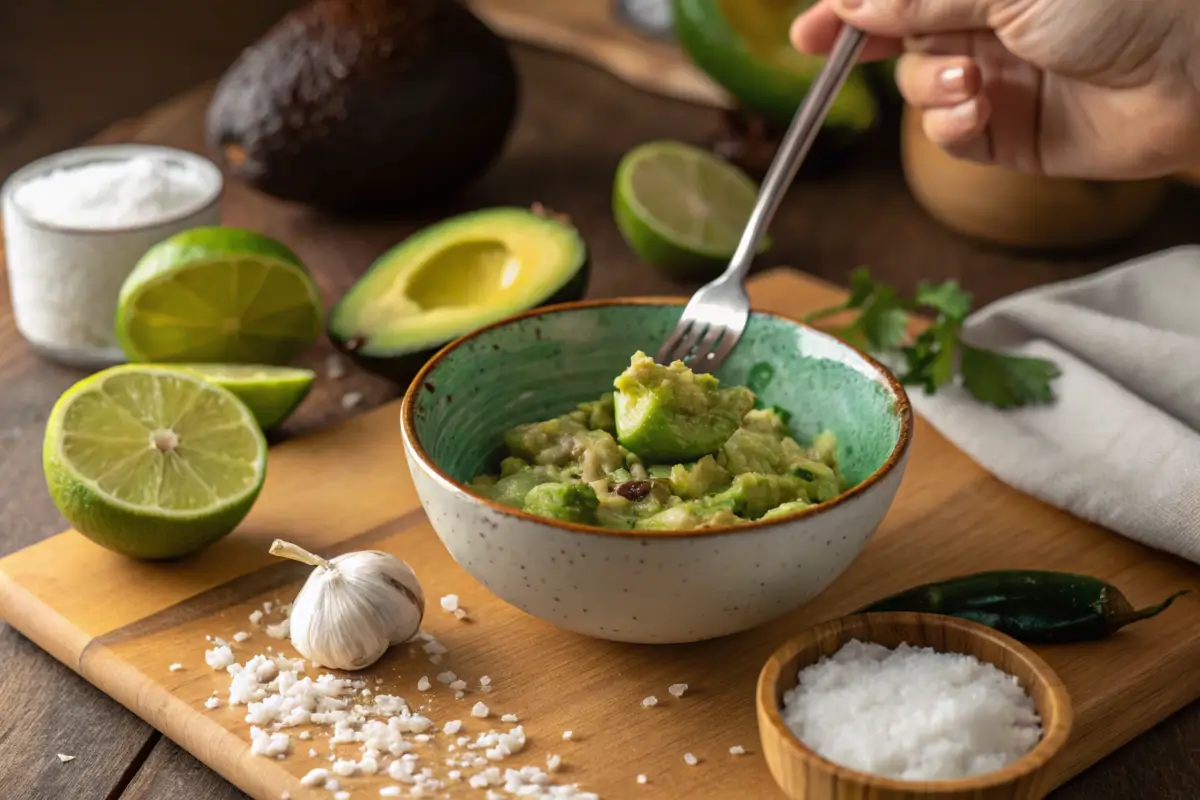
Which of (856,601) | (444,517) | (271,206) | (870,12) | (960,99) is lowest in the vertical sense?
(271,206)

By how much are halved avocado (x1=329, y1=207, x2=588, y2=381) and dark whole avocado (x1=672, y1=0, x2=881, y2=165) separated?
2.46ft

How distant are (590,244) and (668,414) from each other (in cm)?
111

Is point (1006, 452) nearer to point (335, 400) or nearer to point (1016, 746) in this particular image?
point (1016, 746)

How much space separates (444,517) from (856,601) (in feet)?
1.60

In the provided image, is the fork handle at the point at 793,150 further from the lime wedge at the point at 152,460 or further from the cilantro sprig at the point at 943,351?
the lime wedge at the point at 152,460

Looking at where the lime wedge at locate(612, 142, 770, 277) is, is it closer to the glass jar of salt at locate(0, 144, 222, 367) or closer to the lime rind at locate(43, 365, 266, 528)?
the glass jar of salt at locate(0, 144, 222, 367)

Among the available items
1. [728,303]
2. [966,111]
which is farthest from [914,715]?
[966,111]

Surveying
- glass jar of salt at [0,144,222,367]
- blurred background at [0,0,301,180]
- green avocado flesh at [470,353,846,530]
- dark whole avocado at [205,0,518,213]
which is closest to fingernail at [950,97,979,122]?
green avocado flesh at [470,353,846,530]

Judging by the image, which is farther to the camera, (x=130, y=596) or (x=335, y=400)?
(x=335, y=400)

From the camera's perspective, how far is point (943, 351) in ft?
6.44

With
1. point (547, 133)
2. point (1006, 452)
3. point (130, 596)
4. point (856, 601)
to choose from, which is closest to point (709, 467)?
point (856, 601)

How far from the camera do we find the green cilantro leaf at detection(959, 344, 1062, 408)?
76.0 inches

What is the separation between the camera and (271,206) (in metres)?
2.73

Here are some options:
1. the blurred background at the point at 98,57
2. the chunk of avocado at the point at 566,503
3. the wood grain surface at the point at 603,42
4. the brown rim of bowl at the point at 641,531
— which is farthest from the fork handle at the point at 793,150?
the blurred background at the point at 98,57
